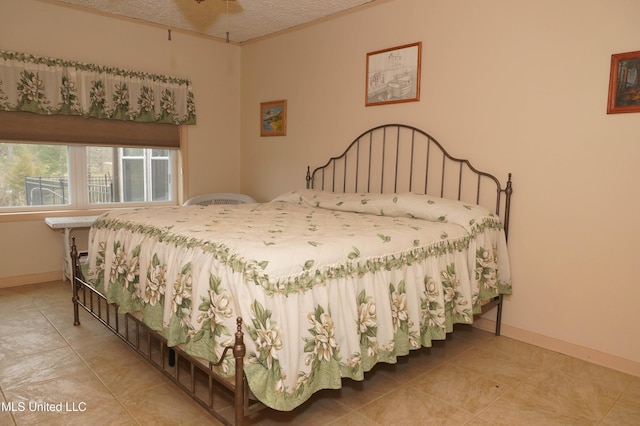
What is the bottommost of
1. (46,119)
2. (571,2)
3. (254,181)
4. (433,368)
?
(433,368)

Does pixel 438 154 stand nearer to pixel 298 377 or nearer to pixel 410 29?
pixel 410 29

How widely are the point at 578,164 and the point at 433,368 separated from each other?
145 centimetres

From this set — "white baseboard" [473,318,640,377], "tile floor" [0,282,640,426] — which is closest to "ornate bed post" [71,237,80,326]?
"tile floor" [0,282,640,426]

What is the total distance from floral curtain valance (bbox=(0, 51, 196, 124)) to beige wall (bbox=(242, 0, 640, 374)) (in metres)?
2.05

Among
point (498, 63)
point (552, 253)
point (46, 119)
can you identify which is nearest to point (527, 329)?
point (552, 253)

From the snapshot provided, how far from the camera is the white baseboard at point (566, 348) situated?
8.00 feet

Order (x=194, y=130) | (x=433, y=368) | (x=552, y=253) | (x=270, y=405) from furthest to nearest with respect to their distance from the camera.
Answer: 1. (x=194, y=130)
2. (x=552, y=253)
3. (x=433, y=368)
4. (x=270, y=405)

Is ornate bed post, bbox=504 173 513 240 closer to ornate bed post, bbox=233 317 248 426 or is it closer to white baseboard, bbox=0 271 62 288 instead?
ornate bed post, bbox=233 317 248 426

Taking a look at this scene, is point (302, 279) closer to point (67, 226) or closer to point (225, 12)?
point (67, 226)

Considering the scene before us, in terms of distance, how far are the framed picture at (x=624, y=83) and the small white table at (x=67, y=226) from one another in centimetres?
384

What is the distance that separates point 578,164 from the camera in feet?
8.37

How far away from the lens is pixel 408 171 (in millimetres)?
3385

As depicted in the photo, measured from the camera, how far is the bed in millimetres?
1567

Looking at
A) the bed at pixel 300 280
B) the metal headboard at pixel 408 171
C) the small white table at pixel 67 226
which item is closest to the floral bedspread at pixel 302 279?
the bed at pixel 300 280
